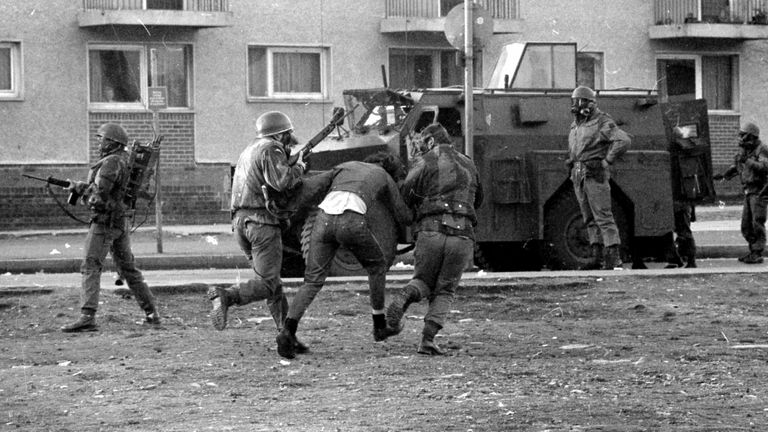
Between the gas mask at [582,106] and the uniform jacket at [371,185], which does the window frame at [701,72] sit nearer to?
the gas mask at [582,106]

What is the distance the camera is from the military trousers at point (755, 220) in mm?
18406

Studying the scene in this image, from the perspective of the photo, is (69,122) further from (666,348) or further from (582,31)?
(666,348)

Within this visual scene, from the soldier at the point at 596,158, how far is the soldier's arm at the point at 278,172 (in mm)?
6342

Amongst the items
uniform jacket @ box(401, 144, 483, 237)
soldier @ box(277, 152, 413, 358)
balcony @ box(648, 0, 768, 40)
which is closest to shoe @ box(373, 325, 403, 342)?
soldier @ box(277, 152, 413, 358)

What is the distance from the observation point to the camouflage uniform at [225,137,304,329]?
10352 millimetres

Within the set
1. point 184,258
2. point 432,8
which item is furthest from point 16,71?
point 184,258

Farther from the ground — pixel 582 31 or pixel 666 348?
pixel 582 31

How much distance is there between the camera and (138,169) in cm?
1226

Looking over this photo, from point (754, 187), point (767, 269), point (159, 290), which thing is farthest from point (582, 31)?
point (159, 290)

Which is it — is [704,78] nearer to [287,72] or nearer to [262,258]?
[287,72]

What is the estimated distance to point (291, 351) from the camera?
1005 cm

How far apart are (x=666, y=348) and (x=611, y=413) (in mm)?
2889

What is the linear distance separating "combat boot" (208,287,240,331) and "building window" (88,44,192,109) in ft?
57.4

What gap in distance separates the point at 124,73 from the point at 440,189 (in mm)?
18041
